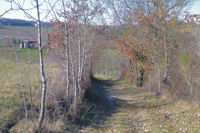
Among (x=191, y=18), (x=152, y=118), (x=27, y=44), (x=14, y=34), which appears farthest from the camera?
(x=191, y=18)

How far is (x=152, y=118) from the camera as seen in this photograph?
8344mm

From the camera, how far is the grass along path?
7.05 meters

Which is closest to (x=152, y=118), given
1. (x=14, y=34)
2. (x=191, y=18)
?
(x=14, y=34)

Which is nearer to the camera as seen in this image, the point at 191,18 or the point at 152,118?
the point at 152,118

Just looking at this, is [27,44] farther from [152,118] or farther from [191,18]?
[191,18]

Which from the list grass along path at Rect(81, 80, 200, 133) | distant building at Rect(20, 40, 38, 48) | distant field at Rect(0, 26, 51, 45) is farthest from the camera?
grass along path at Rect(81, 80, 200, 133)

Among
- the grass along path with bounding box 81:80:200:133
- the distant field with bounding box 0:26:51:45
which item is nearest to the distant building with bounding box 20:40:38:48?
the distant field with bounding box 0:26:51:45

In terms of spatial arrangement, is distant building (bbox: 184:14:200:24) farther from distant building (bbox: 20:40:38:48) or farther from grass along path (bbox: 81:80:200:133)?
distant building (bbox: 20:40:38:48)

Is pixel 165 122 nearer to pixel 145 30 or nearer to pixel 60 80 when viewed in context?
pixel 60 80

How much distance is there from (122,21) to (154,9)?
3.23 m

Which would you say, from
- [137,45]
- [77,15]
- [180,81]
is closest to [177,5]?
[137,45]

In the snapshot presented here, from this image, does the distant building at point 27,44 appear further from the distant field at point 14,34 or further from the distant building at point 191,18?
the distant building at point 191,18

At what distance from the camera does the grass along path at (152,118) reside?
7.05 metres

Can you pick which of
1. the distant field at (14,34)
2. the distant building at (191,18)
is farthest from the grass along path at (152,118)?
the distant building at (191,18)
